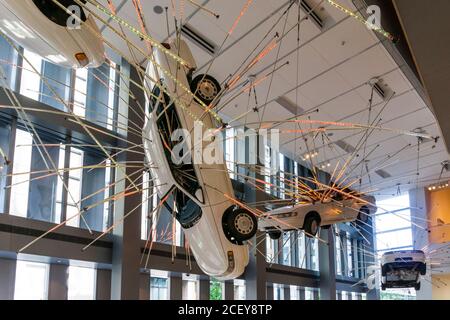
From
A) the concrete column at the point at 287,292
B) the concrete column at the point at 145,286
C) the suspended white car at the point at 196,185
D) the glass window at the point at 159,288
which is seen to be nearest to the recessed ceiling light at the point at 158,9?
the suspended white car at the point at 196,185

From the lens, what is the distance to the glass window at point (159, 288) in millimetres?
9773

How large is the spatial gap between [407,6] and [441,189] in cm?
1544

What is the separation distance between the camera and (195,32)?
7.51 metres

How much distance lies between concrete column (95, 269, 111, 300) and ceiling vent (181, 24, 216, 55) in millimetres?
4045

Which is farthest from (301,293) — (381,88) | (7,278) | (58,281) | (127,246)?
(7,278)

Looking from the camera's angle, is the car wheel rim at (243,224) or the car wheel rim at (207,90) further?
the car wheel rim at (207,90)

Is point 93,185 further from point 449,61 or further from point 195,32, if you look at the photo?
point 449,61

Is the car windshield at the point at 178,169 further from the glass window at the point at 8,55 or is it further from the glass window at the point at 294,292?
the glass window at the point at 294,292

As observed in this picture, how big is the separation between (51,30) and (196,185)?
1.47 metres

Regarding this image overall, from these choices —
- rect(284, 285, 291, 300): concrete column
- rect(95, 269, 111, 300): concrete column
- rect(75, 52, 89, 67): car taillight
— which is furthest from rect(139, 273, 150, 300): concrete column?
rect(75, 52, 89, 67): car taillight

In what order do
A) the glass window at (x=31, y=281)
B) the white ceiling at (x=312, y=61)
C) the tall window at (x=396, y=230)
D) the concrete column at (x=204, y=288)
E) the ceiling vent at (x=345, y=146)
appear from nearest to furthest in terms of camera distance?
the white ceiling at (x=312, y=61), the glass window at (x=31, y=281), the concrete column at (x=204, y=288), the ceiling vent at (x=345, y=146), the tall window at (x=396, y=230)

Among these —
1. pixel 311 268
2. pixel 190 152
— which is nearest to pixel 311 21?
pixel 190 152

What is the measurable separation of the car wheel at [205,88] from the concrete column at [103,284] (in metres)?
5.87

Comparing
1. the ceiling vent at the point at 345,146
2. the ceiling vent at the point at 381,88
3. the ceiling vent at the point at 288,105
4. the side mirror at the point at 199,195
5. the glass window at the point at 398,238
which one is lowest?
the side mirror at the point at 199,195
